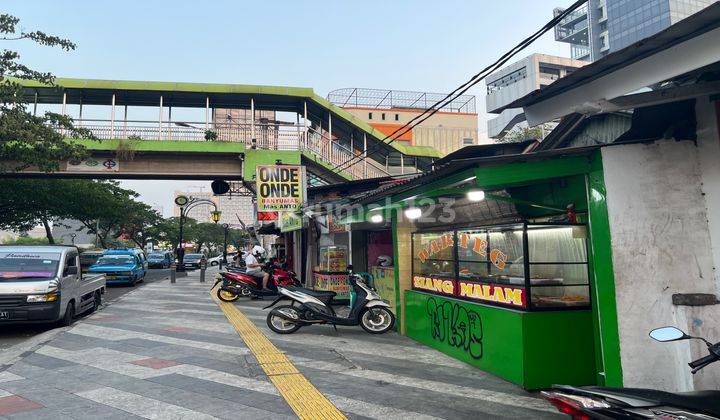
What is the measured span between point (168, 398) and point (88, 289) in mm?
8391

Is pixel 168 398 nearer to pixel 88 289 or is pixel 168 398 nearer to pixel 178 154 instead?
pixel 88 289

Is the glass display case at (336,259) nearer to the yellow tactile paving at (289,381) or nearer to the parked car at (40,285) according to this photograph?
the yellow tactile paving at (289,381)

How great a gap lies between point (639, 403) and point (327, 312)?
691 cm

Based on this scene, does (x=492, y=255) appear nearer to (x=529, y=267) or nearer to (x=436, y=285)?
(x=529, y=267)

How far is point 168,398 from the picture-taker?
5.49m

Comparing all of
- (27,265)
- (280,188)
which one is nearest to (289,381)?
(27,265)

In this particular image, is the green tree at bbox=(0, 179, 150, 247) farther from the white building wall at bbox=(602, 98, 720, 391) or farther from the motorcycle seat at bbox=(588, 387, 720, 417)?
the motorcycle seat at bbox=(588, 387, 720, 417)

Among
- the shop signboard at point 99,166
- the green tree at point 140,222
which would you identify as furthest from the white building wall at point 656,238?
the green tree at point 140,222

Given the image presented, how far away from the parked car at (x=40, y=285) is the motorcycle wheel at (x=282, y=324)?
4.64 meters

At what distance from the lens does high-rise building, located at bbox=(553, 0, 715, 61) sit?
89125 millimetres

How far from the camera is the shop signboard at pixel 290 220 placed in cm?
1563

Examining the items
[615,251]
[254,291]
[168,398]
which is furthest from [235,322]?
[615,251]

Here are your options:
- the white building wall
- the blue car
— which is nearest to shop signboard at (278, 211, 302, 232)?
the blue car

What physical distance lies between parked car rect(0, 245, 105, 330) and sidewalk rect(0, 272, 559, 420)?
656 millimetres
